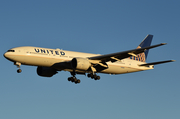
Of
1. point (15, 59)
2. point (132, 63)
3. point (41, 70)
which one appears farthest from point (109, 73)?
point (15, 59)

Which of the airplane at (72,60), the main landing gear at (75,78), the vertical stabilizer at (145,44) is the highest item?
the vertical stabilizer at (145,44)

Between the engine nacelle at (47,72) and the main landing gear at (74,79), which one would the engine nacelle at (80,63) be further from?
the engine nacelle at (47,72)

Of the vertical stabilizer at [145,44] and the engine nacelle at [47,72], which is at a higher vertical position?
the vertical stabilizer at [145,44]

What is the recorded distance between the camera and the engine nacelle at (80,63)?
40156 millimetres

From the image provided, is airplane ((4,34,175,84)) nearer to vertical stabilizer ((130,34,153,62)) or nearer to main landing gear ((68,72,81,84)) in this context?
main landing gear ((68,72,81,84))

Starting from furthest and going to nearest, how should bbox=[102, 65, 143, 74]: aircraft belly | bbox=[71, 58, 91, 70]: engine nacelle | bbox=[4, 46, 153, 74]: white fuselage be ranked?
bbox=[102, 65, 143, 74]: aircraft belly, bbox=[71, 58, 91, 70]: engine nacelle, bbox=[4, 46, 153, 74]: white fuselage

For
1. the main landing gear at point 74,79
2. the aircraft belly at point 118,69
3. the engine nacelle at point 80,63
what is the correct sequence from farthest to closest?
the aircraft belly at point 118,69
the main landing gear at point 74,79
the engine nacelle at point 80,63

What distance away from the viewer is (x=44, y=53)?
1575 inches

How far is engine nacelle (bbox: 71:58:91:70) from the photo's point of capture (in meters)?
40.2

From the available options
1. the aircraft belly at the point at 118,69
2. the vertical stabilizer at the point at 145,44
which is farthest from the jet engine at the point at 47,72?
the vertical stabilizer at the point at 145,44

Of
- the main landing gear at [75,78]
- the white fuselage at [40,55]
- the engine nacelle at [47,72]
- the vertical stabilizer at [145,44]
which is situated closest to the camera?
the white fuselage at [40,55]

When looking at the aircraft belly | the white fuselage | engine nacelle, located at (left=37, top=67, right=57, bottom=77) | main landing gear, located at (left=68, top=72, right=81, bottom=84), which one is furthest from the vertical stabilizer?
engine nacelle, located at (left=37, top=67, right=57, bottom=77)

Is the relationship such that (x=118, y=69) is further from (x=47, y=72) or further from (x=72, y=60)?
(x=47, y=72)

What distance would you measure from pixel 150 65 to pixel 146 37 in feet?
23.7
